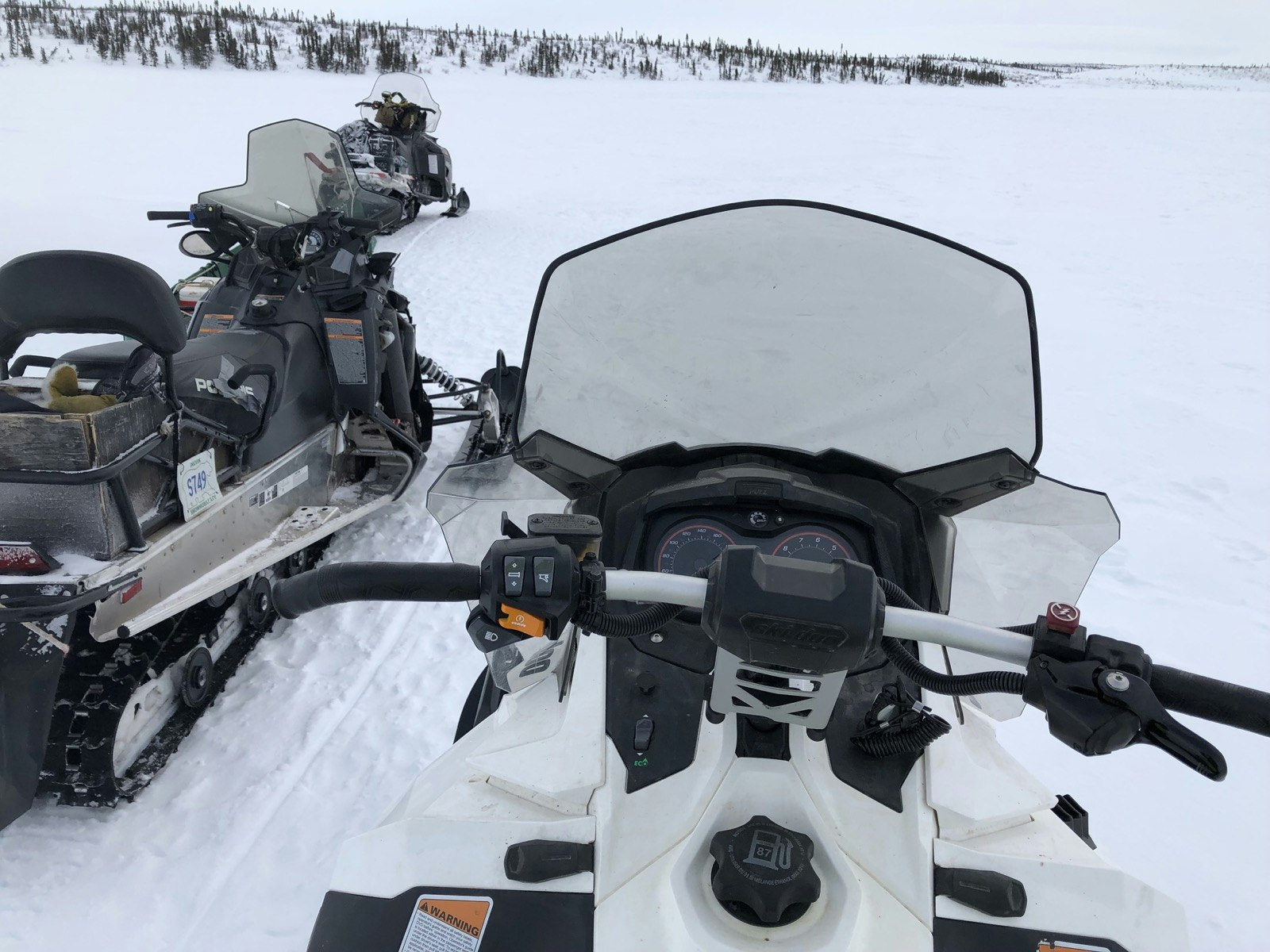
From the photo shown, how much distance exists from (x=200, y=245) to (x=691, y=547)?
137 inches

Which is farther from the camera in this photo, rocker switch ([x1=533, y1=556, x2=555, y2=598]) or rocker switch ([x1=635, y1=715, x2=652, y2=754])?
rocker switch ([x1=635, y1=715, x2=652, y2=754])

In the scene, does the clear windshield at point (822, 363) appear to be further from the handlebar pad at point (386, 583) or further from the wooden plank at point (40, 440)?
the wooden plank at point (40, 440)

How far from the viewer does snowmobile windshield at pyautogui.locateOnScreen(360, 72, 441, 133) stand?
10.7 meters

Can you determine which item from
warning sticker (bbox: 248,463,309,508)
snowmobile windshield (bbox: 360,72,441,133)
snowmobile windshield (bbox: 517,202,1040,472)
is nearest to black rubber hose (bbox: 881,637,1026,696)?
snowmobile windshield (bbox: 517,202,1040,472)

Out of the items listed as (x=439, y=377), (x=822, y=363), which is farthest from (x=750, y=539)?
(x=439, y=377)

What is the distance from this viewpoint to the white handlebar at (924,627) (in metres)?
1.06

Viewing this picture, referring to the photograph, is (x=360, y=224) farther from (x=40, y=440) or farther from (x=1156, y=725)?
(x=1156, y=725)

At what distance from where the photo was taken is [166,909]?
2.18m

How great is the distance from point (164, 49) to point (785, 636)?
26.0m

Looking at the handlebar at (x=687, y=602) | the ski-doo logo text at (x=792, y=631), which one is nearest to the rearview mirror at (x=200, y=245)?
the handlebar at (x=687, y=602)

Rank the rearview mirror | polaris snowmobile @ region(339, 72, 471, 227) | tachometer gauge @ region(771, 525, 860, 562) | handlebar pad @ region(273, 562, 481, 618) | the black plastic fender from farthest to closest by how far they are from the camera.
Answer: polaris snowmobile @ region(339, 72, 471, 227), the rearview mirror, the black plastic fender, tachometer gauge @ region(771, 525, 860, 562), handlebar pad @ region(273, 562, 481, 618)

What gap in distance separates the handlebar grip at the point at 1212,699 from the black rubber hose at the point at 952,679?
166 millimetres

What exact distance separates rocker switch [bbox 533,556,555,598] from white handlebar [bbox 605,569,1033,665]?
104 millimetres

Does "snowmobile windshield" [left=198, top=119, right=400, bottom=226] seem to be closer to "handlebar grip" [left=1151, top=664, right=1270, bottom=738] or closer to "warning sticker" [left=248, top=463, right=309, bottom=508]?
"warning sticker" [left=248, top=463, right=309, bottom=508]
